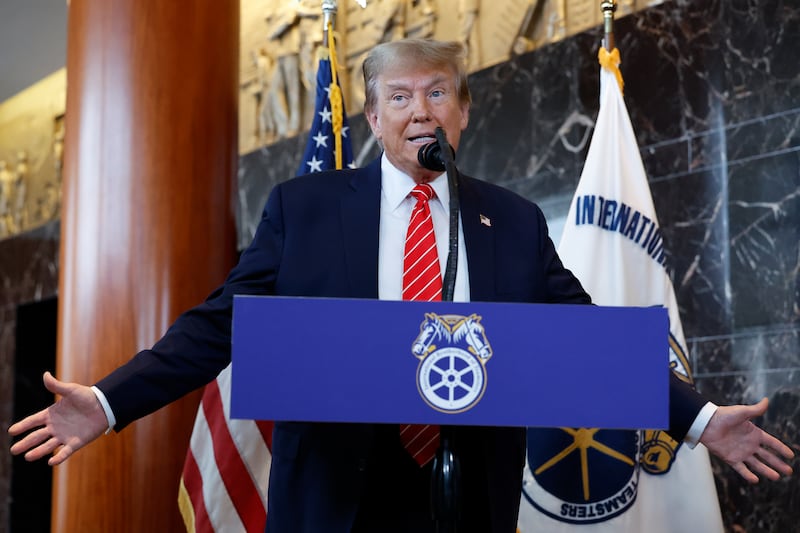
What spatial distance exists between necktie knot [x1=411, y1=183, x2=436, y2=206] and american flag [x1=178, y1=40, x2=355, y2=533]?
1.70 m

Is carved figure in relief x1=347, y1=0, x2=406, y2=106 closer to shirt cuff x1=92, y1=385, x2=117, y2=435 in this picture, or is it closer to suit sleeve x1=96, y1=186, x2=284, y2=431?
suit sleeve x1=96, y1=186, x2=284, y2=431

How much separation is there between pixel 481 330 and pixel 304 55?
6436 mm

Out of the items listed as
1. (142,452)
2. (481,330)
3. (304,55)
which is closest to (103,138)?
(142,452)

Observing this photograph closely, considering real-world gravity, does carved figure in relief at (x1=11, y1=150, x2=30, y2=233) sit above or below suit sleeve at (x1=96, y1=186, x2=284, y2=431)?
above

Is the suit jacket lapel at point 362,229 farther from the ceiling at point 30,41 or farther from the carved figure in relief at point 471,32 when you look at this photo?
the ceiling at point 30,41

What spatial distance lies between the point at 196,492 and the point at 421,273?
1929 mm

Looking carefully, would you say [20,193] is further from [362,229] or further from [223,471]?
[362,229]

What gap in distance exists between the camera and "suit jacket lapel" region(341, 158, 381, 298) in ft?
7.44

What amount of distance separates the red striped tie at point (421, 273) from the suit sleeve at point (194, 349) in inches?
12.0

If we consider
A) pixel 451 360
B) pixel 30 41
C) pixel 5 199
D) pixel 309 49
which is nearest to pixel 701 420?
pixel 451 360

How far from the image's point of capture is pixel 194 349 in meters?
2.25

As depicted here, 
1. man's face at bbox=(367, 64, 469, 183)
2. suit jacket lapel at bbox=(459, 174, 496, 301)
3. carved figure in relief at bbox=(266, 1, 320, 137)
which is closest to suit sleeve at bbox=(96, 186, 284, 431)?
man's face at bbox=(367, 64, 469, 183)

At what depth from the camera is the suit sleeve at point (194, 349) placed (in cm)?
212

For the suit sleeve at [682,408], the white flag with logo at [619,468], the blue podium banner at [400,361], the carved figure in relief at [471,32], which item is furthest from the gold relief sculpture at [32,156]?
the blue podium banner at [400,361]
